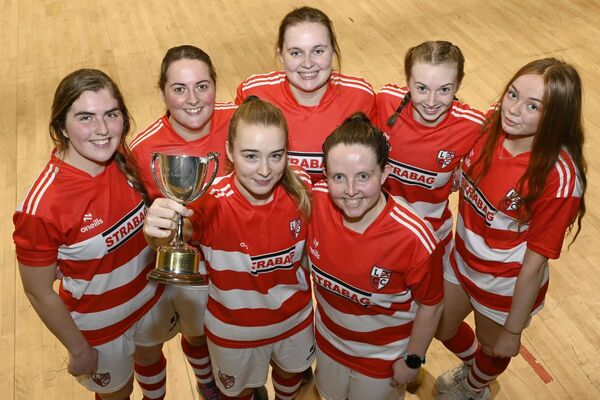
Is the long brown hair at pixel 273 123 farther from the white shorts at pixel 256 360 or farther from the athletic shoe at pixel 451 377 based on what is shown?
the athletic shoe at pixel 451 377

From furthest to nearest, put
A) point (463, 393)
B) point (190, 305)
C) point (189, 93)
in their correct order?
1. point (463, 393)
2. point (190, 305)
3. point (189, 93)

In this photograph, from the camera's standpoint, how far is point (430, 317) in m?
2.24

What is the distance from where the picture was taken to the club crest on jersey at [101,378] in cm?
246

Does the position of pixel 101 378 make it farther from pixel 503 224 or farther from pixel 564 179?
pixel 564 179

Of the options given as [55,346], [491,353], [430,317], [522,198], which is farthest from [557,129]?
[55,346]

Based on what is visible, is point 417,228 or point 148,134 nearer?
point 417,228

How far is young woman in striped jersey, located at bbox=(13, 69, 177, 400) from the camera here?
81.7 inches

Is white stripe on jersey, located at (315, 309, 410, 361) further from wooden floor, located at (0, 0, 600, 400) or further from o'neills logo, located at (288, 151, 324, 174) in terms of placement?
wooden floor, located at (0, 0, 600, 400)

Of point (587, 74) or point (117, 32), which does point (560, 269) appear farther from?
point (117, 32)

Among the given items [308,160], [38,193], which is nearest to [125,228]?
[38,193]

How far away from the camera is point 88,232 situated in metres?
2.13

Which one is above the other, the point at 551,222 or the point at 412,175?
the point at 551,222

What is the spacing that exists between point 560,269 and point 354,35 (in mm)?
3065

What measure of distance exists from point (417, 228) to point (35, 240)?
3.96ft
